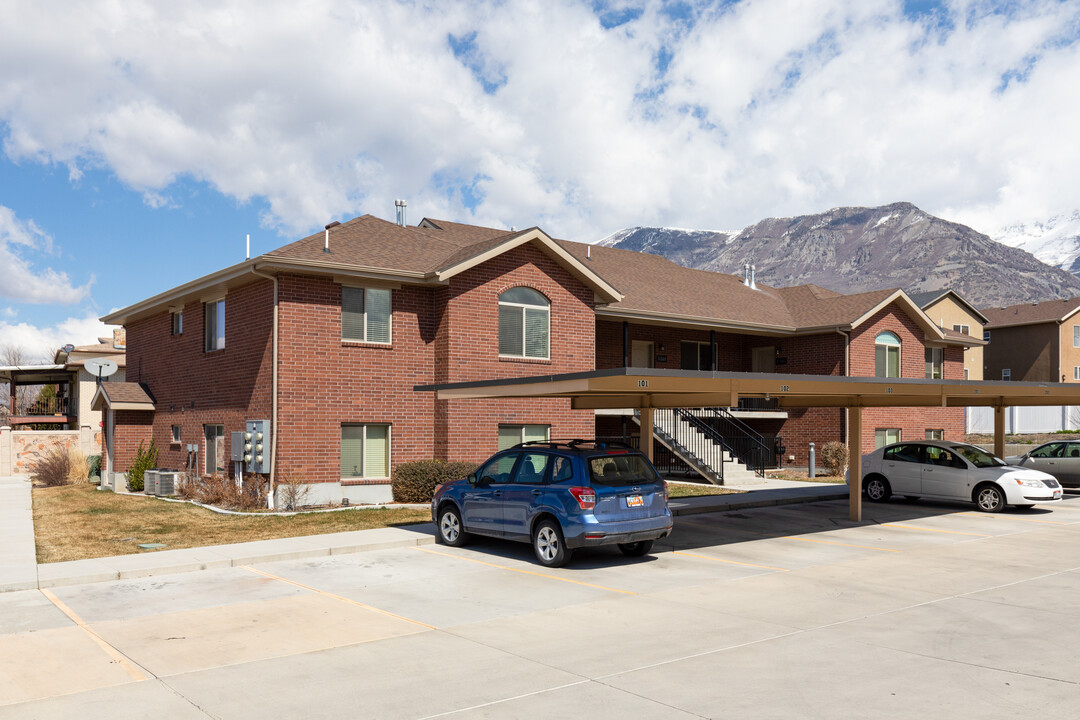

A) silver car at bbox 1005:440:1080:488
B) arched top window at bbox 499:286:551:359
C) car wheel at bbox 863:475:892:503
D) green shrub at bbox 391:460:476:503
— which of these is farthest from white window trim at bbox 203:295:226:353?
silver car at bbox 1005:440:1080:488

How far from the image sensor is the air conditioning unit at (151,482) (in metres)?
25.1

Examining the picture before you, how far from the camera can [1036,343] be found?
201ft

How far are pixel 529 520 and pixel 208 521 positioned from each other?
8.46 m

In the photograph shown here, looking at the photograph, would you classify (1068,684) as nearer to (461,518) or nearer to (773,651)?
(773,651)

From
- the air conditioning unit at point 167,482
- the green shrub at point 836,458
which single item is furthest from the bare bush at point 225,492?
the green shrub at point 836,458

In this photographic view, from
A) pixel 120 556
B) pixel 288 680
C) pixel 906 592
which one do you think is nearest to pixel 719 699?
pixel 288 680

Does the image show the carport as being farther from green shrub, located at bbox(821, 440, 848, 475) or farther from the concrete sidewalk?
green shrub, located at bbox(821, 440, 848, 475)

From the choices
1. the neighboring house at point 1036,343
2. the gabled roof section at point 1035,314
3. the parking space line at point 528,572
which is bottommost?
the parking space line at point 528,572

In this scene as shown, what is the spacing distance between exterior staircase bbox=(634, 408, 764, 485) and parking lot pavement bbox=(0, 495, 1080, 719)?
11.9 m

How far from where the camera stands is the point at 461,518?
14.3 metres

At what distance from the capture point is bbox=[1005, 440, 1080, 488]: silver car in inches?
960

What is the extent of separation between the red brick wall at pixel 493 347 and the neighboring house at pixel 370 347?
0.04 m

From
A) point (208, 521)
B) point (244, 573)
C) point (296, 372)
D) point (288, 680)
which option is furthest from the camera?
point (296, 372)

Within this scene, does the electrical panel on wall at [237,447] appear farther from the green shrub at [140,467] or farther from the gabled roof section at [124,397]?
the gabled roof section at [124,397]
